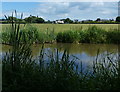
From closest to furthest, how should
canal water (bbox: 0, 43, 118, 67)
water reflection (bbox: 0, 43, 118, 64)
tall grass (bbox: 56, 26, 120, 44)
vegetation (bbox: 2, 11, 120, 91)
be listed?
vegetation (bbox: 2, 11, 120, 91), canal water (bbox: 0, 43, 118, 67), water reflection (bbox: 0, 43, 118, 64), tall grass (bbox: 56, 26, 120, 44)

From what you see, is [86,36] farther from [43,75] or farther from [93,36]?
[43,75]

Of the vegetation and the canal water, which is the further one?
the canal water

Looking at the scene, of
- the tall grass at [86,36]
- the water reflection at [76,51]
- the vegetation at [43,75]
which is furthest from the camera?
the tall grass at [86,36]

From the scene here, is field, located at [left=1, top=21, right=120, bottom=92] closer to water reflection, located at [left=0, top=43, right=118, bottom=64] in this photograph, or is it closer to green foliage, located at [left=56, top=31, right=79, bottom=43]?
water reflection, located at [left=0, top=43, right=118, bottom=64]

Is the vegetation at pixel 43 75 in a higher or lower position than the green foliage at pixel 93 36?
lower

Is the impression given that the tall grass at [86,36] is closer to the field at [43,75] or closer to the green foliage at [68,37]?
the green foliage at [68,37]

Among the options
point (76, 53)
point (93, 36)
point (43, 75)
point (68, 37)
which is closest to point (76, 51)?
point (76, 53)

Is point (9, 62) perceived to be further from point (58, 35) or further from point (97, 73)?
point (58, 35)

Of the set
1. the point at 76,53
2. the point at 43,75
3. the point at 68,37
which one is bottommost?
the point at 76,53

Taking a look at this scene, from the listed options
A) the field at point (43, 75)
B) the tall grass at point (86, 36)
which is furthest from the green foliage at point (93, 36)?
the field at point (43, 75)

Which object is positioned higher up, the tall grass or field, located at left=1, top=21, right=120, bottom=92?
the tall grass

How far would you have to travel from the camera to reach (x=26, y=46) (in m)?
2.77

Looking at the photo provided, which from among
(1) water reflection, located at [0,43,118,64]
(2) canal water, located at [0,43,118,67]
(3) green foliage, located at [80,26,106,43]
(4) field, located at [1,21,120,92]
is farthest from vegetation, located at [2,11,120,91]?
(3) green foliage, located at [80,26,106,43]

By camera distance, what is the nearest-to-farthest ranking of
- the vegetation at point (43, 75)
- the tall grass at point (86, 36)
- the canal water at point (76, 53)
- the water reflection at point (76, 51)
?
1. the vegetation at point (43, 75)
2. the canal water at point (76, 53)
3. the water reflection at point (76, 51)
4. the tall grass at point (86, 36)
